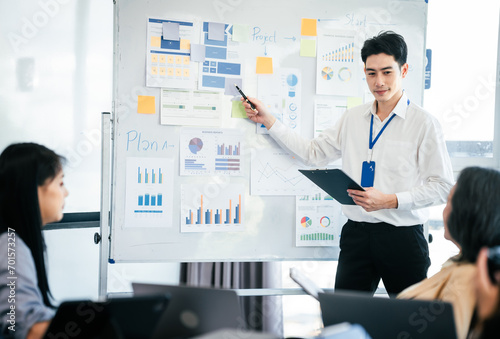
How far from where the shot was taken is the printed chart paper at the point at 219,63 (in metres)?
2.40

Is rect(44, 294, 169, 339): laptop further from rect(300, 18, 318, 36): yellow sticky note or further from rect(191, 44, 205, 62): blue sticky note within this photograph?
rect(300, 18, 318, 36): yellow sticky note

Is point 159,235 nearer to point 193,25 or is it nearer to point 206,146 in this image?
point 206,146

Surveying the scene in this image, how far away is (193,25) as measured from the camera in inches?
93.8

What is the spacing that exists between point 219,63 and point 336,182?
91 cm

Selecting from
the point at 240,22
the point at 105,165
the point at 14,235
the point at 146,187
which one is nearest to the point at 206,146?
the point at 146,187

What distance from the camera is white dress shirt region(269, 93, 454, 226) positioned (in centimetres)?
217

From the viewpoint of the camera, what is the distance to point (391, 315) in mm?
1198

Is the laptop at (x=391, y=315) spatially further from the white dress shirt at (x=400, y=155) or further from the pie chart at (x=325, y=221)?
the pie chart at (x=325, y=221)

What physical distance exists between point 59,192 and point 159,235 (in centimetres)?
84

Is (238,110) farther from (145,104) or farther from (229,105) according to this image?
(145,104)

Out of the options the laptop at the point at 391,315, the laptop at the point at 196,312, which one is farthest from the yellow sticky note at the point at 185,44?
the laptop at the point at 391,315

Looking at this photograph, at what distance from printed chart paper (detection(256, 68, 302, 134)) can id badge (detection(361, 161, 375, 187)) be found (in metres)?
0.43

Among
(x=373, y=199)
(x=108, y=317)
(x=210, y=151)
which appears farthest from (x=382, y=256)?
(x=108, y=317)

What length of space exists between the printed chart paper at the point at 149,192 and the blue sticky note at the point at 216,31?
68 cm
